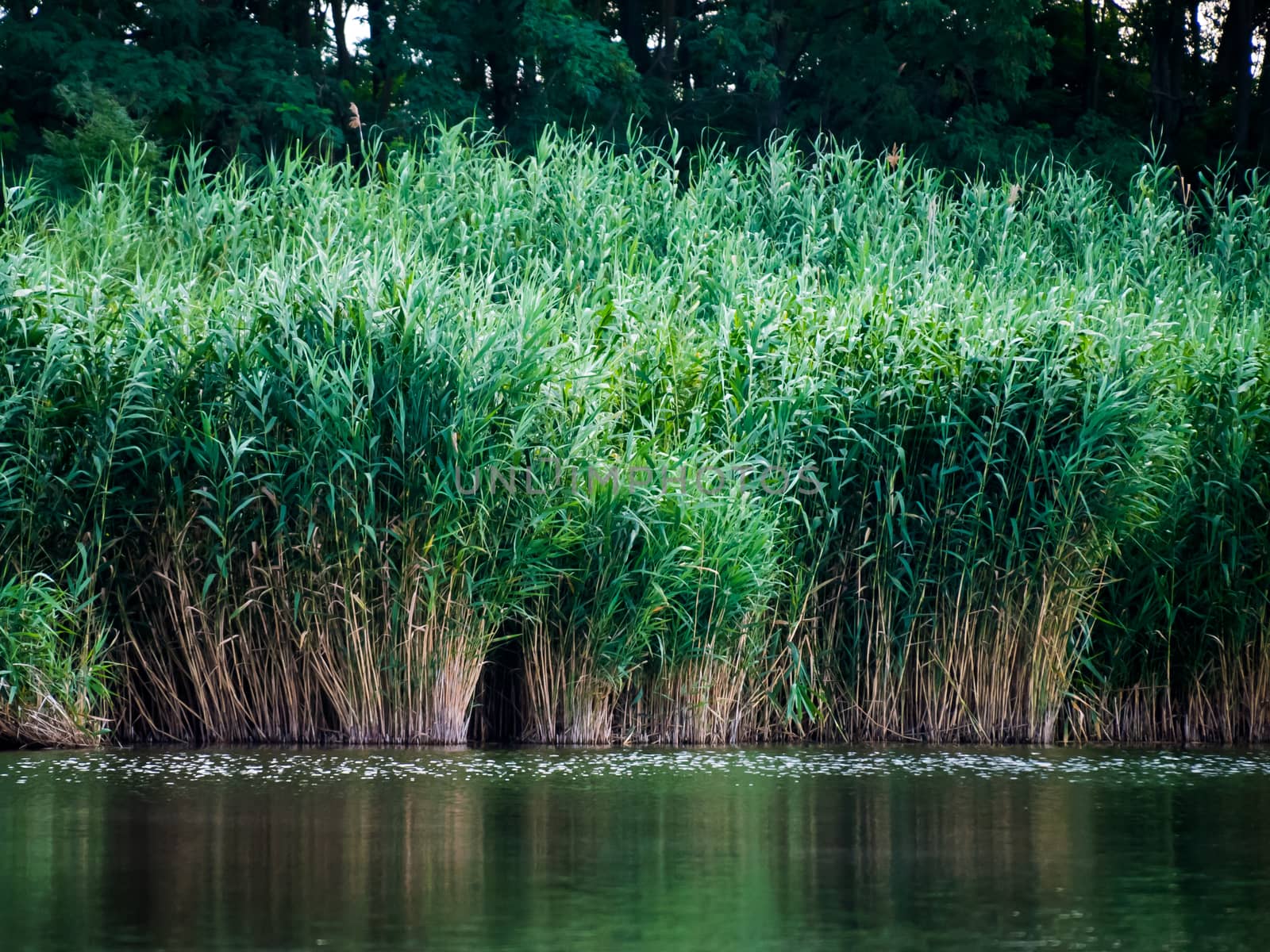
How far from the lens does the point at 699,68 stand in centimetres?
1975

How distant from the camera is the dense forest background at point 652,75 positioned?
16.7 meters

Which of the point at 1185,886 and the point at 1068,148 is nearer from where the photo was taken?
the point at 1185,886

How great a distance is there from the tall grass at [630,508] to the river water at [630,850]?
0.50 meters

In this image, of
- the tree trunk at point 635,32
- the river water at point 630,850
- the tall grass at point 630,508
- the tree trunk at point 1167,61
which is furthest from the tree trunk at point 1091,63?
the river water at point 630,850

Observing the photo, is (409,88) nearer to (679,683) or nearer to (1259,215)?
(1259,215)

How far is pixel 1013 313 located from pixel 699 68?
12.0 metres

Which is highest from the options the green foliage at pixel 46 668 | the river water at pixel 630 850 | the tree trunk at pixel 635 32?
the tree trunk at pixel 635 32

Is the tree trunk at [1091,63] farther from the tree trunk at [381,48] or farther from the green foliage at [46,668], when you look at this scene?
the green foliage at [46,668]

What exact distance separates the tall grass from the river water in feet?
1.63

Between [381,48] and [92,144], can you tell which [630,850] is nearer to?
[92,144]

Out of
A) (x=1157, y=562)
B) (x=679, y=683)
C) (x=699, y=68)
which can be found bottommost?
(x=679, y=683)

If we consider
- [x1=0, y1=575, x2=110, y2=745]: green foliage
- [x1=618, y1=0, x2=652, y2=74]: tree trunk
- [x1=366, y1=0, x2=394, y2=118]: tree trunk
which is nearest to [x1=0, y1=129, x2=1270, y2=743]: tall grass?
[x1=0, y1=575, x2=110, y2=745]: green foliage

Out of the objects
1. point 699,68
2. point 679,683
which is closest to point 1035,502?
point 679,683

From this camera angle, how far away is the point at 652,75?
1998 cm
